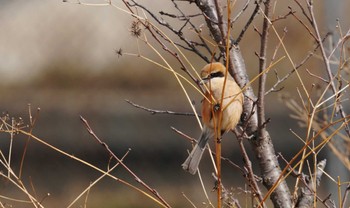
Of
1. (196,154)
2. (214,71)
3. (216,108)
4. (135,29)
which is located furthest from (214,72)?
(135,29)

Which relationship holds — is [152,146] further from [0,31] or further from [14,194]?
[0,31]

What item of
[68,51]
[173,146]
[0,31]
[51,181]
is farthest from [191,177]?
[0,31]

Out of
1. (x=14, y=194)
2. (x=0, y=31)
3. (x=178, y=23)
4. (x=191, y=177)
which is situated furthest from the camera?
(x=0, y=31)

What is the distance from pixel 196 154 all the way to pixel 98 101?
720cm

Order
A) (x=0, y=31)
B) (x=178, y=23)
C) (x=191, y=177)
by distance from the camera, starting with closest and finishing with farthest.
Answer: (x=191, y=177)
(x=178, y=23)
(x=0, y=31)

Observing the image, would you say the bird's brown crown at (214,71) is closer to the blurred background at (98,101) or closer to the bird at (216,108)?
the bird at (216,108)

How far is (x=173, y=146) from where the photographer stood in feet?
31.6

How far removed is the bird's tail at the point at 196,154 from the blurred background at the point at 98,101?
5586 mm

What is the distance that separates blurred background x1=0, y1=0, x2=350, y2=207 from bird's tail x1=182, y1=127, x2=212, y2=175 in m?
5.59

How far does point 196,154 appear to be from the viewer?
3238 mm

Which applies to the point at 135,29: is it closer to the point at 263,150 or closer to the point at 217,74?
the point at 217,74

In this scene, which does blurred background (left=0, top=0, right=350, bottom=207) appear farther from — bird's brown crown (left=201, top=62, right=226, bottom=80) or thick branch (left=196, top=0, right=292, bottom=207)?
bird's brown crown (left=201, top=62, right=226, bottom=80)

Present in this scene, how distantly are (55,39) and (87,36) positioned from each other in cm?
42

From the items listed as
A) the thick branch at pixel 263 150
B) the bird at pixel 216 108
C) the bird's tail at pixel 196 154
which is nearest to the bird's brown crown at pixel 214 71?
the bird at pixel 216 108
